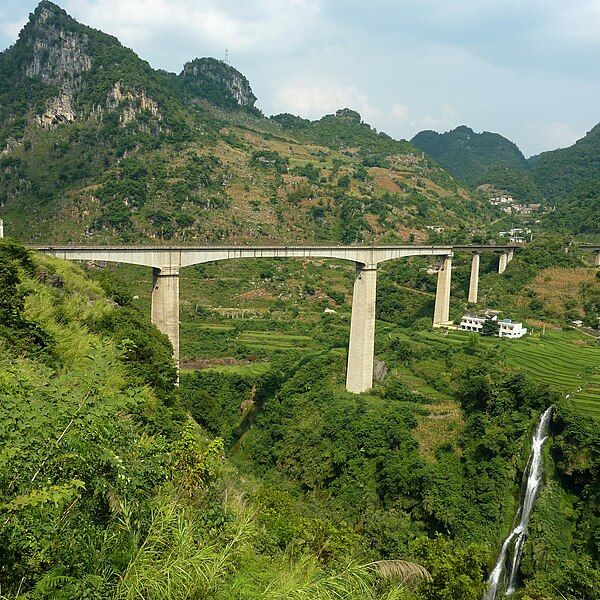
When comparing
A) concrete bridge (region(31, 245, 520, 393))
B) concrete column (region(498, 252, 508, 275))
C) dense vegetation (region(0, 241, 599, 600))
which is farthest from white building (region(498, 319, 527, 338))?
concrete column (region(498, 252, 508, 275))

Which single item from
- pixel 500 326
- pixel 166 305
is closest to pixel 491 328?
pixel 500 326

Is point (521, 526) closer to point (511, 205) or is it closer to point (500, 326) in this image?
point (500, 326)

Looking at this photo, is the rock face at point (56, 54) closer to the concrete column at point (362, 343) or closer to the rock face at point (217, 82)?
the rock face at point (217, 82)

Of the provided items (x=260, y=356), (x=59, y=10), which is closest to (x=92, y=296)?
(x=260, y=356)

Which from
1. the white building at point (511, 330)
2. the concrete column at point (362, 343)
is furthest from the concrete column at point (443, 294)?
the concrete column at point (362, 343)

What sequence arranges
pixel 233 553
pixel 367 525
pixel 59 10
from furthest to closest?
pixel 59 10 < pixel 367 525 < pixel 233 553

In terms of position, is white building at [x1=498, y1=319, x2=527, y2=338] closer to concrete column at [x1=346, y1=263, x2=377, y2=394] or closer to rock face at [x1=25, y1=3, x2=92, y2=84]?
concrete column at [x1=346, y1=263, x2=377, y2=394]

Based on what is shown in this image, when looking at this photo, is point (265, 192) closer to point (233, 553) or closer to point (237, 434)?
point (237, 434)
